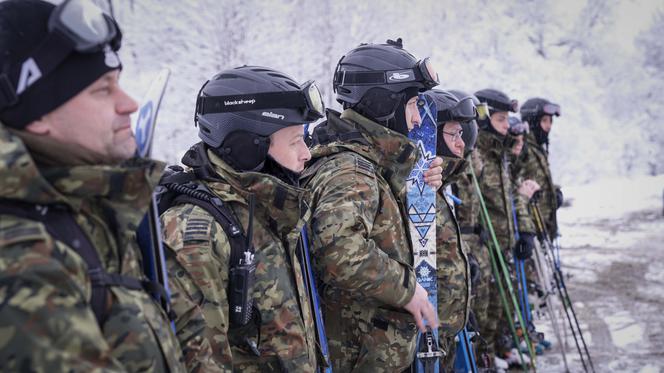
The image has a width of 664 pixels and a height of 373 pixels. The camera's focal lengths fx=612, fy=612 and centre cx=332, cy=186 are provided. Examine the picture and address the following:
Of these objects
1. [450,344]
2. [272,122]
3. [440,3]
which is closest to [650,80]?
[440,3]

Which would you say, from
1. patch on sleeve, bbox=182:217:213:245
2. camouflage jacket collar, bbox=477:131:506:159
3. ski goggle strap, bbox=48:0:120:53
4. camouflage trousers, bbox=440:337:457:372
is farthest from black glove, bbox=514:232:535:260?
ski goggle strap, bbox=48:0:120:53

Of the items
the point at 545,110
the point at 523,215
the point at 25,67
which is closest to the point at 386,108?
the point at 25,67

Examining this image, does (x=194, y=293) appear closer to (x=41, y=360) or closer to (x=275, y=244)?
(x=275, y=244)

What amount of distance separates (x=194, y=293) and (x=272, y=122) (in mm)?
875

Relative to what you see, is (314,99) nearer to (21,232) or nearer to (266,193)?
(266,193)

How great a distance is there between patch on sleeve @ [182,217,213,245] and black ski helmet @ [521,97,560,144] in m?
7.08

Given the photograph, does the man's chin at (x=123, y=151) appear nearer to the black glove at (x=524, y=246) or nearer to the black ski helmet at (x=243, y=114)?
the black ski helmet at (x=243, y=114)

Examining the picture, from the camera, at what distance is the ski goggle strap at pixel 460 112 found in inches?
192

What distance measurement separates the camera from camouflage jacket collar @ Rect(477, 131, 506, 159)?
22.7 feet

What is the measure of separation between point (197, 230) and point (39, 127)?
0.87 metres

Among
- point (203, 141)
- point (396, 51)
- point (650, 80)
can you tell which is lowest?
point (203, 141)

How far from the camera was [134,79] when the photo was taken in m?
22.2

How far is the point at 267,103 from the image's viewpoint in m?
2.73

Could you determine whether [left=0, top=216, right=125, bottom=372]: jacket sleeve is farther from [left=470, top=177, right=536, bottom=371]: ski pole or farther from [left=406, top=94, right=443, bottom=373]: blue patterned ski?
[left=470, top=177, right=536, bottom=371]: ski pole
